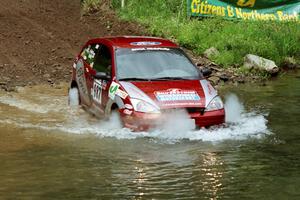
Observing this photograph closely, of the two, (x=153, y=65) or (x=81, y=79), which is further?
(x=81, y=79)

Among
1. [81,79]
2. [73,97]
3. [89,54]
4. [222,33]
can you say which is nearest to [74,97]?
[73,97]

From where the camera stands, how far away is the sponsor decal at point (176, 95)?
9703 millimetres

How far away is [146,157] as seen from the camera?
28.6 feet

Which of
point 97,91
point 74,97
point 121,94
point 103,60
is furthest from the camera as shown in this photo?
point 74,97

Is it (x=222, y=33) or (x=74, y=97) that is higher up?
(x=222, y=33)

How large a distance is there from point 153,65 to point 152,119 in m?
1.54

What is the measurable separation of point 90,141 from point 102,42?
103 inches

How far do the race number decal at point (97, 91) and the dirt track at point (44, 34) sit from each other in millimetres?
4232

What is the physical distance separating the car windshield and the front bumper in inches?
39.2

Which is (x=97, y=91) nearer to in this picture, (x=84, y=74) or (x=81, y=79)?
(x=84, y=74)

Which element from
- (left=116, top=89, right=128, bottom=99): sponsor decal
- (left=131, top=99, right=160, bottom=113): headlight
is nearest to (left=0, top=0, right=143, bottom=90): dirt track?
(left=116, top=89, right=128, bottom=99): sponsor decal

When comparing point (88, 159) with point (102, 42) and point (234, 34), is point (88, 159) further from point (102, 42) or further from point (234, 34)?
point (234, 34)

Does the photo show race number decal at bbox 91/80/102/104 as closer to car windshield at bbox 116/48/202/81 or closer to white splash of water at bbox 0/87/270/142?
white splash of water at bbox 0/87/270/142

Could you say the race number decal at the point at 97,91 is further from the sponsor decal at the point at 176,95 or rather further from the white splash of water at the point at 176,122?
the white splash of water at the point at 176,122
